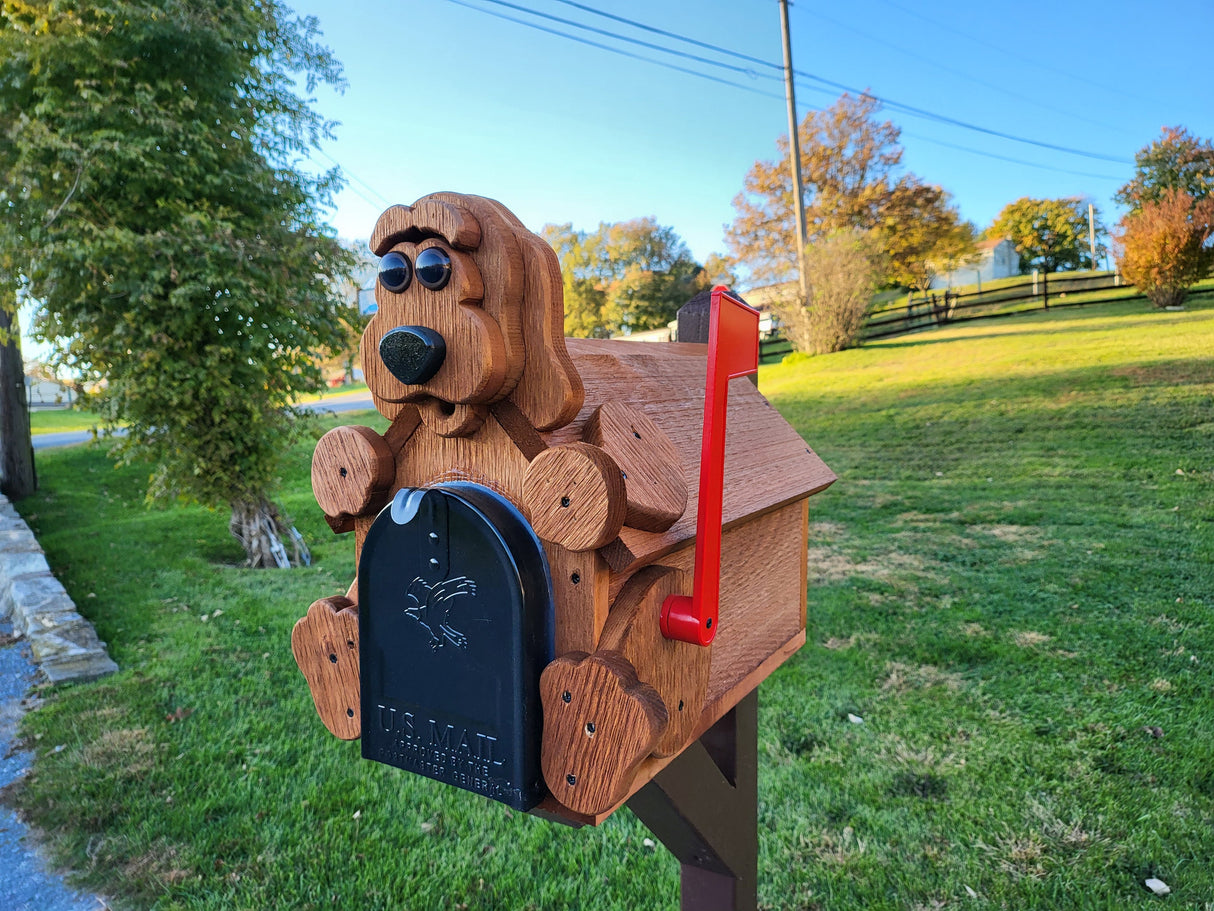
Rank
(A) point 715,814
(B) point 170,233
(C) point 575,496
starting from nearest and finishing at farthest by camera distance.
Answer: (C) point 575,496 < (A) point 715,814 < (B) point 170,233

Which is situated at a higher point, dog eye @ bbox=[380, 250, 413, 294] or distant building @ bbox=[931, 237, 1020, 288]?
distant building @ bbox=[931, 237, 1020, 288]

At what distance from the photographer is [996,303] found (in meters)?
21.5

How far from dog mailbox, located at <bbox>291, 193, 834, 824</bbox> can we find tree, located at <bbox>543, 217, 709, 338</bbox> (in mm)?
23364

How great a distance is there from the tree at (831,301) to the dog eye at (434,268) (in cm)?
1477

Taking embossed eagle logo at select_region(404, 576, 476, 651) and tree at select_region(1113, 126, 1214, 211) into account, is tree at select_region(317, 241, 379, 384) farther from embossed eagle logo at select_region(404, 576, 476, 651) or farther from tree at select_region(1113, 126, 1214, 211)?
tree at select_region(1113, 126, 1214, 211)

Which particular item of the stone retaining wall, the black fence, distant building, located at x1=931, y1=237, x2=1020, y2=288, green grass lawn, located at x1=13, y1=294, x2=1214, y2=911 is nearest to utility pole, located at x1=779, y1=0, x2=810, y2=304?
the black fence

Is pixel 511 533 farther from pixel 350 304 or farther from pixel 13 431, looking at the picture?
pixel 13 431

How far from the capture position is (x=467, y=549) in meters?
0.73

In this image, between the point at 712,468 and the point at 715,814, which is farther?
the point at 715,814

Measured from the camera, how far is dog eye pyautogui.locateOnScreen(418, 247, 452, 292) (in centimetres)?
71

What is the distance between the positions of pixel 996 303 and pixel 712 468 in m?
24.0

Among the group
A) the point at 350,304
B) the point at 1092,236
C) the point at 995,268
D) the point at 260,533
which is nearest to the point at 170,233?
the point at 350,304

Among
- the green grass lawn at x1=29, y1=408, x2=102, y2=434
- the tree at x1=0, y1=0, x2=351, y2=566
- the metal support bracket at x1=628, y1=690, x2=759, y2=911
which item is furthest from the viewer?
the green grass lawn at x1=29, y1=408, x2=102, y2=434

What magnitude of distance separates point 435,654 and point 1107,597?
175 inches
